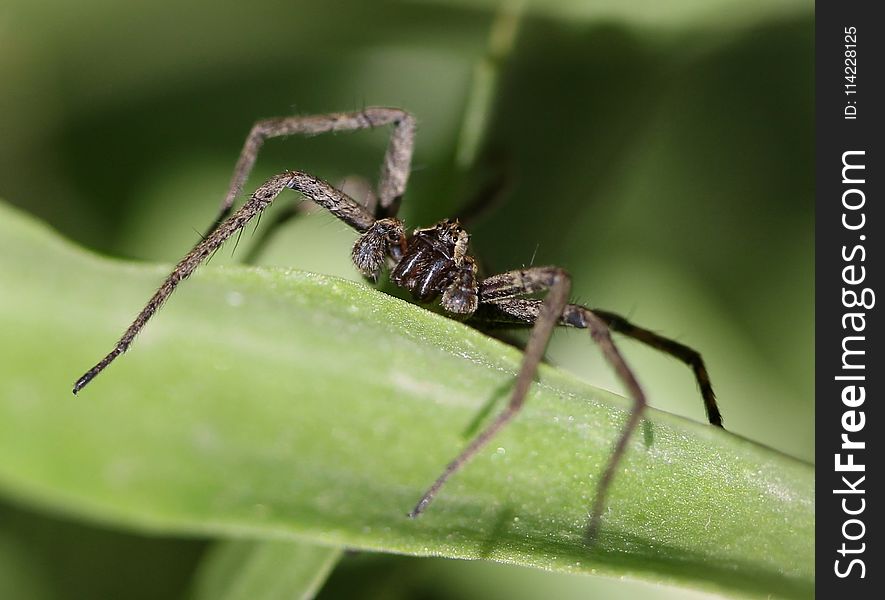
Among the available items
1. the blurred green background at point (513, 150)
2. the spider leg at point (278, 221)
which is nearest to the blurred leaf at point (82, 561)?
the blurred green background at point (513, 150)

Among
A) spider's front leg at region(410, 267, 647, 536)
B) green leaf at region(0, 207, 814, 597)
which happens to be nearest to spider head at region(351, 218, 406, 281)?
spider's front leg at region(410, 267, 647, 536)

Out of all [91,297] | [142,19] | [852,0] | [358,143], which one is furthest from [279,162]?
[852,0]

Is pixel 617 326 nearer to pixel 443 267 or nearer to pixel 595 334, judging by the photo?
pixel 595 334

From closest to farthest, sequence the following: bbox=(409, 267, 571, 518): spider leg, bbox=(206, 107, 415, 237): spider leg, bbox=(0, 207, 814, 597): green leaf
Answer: bbox=(0, 207, 814, 597): green leaf → bbox=(409, 267, 571, 518): spider leg → bbox=(206, 107, 415, 237): spider leg

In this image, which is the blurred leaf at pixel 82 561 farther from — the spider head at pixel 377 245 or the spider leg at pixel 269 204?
the spider head at pixel 377 245

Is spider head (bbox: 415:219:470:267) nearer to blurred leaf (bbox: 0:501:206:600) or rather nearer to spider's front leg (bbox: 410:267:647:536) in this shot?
spider's front leg (bbox: 410:267:647:536)
